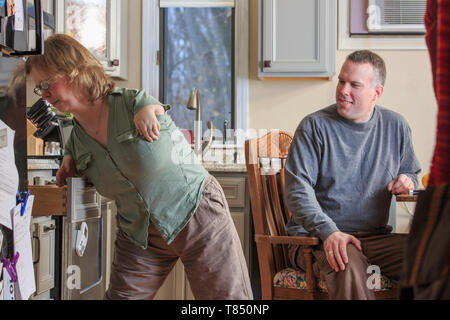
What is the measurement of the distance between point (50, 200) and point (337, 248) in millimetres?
861

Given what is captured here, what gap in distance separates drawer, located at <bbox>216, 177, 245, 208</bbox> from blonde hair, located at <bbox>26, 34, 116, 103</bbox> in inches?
58.9

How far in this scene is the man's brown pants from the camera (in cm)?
161

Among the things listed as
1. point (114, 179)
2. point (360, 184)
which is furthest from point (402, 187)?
point (114, 179)

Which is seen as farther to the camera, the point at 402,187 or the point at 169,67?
the point at 169,67

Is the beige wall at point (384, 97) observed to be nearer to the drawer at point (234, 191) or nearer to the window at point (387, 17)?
the window at point (387, 17)

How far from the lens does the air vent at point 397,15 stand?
3.47 metres

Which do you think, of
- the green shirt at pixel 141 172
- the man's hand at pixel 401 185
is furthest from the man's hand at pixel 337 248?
the green shirt at pixel 141 172

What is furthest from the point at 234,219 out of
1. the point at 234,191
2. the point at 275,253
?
the point at 275,253

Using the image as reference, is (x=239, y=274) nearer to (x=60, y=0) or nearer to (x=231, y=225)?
(x=231, y=225)

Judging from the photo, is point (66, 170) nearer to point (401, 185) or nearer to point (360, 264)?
point (360, 264)

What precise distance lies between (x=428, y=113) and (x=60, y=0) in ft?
8.09

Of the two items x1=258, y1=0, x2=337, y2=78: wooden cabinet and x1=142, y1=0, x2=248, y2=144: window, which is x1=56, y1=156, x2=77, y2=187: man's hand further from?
x1=142, y1=0, x2=248, y2=144: window

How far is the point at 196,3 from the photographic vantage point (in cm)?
369

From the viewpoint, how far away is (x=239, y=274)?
147 centimetres
